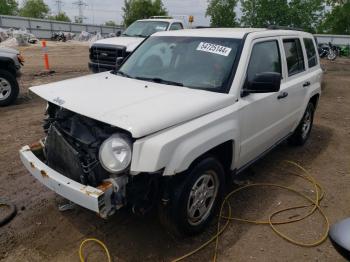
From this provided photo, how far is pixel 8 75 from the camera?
8.05 m

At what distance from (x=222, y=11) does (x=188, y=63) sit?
99.9ft

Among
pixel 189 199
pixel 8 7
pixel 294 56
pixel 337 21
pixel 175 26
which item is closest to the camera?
pixel 189 199

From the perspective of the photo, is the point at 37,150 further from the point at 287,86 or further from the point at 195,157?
the point at 287,86

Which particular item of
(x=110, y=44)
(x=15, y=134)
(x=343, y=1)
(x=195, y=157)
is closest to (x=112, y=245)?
(x=195, y=157)

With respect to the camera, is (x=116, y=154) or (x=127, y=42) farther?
(x=127, y=42)

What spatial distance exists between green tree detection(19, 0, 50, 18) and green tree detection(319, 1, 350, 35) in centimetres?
5795

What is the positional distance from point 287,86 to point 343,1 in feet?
137

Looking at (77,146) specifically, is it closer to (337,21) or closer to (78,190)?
(78,190)

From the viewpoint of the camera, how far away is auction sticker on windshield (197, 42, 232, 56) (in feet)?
12.9

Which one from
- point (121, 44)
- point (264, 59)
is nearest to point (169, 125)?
point (264, 59)

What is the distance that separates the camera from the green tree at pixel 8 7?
60.8 meters

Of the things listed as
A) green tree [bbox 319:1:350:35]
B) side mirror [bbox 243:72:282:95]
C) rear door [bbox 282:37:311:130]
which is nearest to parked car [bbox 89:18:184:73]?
rear door [bbox 282:37:311:130]

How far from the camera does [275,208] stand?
13.5ft

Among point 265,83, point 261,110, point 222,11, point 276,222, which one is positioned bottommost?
point 276,222
